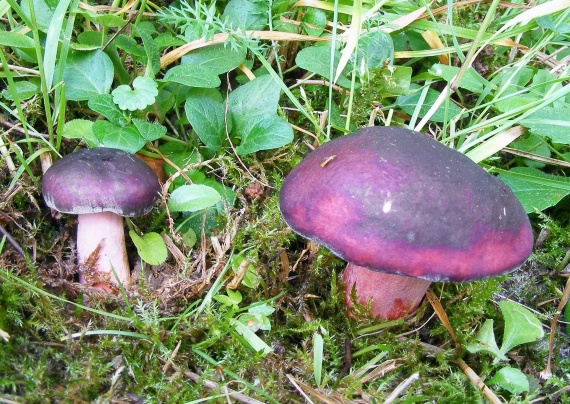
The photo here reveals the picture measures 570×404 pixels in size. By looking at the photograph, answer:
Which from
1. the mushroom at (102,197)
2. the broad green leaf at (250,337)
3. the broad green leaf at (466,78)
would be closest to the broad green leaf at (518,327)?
the broad green leaf at (250,337)

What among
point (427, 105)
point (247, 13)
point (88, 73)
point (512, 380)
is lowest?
point (512, 380)

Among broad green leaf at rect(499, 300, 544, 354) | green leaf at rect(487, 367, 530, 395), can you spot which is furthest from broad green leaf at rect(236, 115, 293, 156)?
green leaf at rect(487, 367, 530, 395)

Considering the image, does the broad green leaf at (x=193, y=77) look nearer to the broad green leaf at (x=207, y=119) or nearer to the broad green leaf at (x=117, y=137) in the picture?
the broad green leaf at (x=207, y=119)

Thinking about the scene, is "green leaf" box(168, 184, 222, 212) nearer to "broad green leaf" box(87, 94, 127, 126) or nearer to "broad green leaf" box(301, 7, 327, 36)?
"broad green leaf" box(87, 94, 127, 126)

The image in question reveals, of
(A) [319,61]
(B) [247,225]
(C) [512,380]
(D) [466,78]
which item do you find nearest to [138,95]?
(B) [247,225]

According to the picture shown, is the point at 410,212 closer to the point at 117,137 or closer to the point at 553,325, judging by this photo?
the point at 553,325

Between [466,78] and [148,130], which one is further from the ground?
[466,78]
